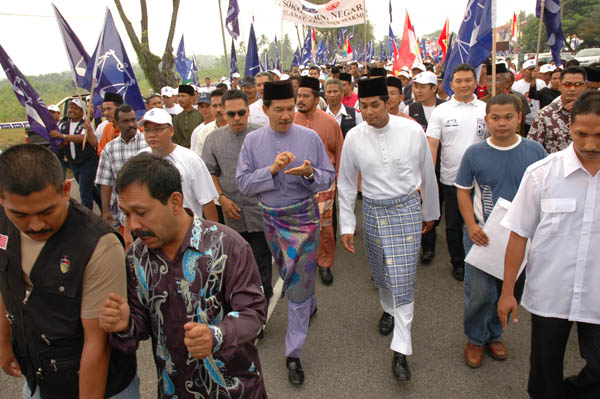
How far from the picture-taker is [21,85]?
219 inches

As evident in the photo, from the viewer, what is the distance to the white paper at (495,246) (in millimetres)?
3057

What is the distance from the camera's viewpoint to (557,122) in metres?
4.18

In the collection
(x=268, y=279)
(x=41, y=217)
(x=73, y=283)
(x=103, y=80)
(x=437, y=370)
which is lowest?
(x=437, y=370)

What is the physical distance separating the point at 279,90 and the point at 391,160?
1.01 m

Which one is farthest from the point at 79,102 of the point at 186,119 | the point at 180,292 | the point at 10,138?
the point at 10,138

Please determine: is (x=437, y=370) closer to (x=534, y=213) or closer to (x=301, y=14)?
(x=534, y=213)

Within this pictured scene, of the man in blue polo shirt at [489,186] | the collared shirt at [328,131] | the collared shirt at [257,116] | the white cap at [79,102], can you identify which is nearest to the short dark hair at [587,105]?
the man in blue polo shirt at [489,186]

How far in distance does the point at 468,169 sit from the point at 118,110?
3321 mm

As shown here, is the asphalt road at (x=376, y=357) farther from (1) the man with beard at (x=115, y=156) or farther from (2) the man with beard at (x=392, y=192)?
(1) the man with beard at (x=115, y=156)

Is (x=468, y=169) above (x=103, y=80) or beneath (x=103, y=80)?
beneath

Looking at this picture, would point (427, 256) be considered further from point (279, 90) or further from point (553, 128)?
point (279, 90)

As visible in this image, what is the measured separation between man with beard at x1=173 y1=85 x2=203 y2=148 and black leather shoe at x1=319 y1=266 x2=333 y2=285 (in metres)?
3.41

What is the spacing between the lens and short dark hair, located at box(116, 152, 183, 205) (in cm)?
167

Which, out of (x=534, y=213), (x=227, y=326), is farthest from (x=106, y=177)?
(x=534, y=213)
